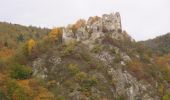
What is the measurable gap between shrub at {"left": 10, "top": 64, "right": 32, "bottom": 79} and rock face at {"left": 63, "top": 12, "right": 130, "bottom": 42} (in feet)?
78.3

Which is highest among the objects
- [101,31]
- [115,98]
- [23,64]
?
[101,31]

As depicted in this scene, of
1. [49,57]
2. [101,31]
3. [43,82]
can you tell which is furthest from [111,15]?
[43,82]

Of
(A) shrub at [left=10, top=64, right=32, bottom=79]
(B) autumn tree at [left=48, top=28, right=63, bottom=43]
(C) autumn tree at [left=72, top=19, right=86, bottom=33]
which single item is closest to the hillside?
(A) shrub at [left=10, top=64, right=32, bottom=79]

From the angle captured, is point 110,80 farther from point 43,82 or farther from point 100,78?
point 43,82

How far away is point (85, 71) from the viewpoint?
412ft

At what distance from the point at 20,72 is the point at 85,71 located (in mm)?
16433

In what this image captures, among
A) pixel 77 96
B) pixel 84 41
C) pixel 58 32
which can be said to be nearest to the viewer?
pixel 77 96

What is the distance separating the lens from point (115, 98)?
119688 millimetres

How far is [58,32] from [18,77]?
30423 millimetres

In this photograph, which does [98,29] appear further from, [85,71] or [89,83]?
[89,83]

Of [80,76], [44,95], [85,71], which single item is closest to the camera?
[44,95]

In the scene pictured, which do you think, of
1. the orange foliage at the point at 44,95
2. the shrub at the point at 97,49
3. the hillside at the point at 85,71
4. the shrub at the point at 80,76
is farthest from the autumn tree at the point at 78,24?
the orange foliage at the point at 44,95

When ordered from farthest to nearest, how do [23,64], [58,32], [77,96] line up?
[58,32]
[23,64]
[77,96]

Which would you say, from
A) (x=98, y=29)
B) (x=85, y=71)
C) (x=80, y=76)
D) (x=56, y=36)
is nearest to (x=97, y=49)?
(x=85, y=71)
